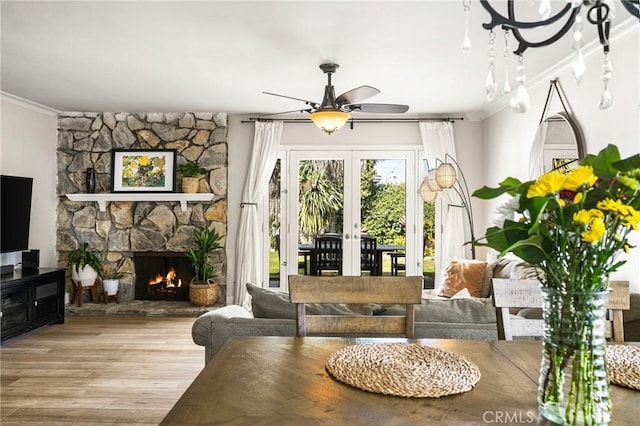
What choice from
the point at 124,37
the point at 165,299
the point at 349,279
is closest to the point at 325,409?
the point at 349,279

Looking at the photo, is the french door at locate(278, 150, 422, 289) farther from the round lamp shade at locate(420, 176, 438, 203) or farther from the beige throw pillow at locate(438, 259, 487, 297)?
the beige throw pillow at locate(438, 259, 487, 297)

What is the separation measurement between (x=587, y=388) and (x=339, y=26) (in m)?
2.83

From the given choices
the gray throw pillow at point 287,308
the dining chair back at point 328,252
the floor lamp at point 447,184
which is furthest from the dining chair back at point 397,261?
the gray throw pillow at point 287,308

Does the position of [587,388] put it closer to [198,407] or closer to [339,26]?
[198,407]

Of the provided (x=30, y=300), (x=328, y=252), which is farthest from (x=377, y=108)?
(x=30, y=300)

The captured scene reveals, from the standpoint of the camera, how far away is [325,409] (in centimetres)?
110

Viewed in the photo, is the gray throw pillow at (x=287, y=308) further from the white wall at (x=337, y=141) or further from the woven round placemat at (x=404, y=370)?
the white wall at (x=337, y=141)

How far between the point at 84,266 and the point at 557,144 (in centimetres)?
546

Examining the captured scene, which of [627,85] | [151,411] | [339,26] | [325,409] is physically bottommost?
[151,411]

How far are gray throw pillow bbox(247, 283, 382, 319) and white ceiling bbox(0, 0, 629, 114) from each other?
1.77 meters

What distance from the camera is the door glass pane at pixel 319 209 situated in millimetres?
6410

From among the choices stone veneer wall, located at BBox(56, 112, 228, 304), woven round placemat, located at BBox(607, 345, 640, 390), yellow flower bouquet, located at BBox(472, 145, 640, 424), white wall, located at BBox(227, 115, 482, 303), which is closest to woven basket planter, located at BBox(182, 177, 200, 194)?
stone veneer wall, located at BBox(56, 112, 228, 304)

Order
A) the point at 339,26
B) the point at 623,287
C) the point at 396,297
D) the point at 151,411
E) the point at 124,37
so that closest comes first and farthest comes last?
1. the point at 623,287
2. the point at 396,297
3. the point at 151,411
4. the point at 339,26
5. the point at 124,37

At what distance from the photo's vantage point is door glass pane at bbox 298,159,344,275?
6.41 metres
